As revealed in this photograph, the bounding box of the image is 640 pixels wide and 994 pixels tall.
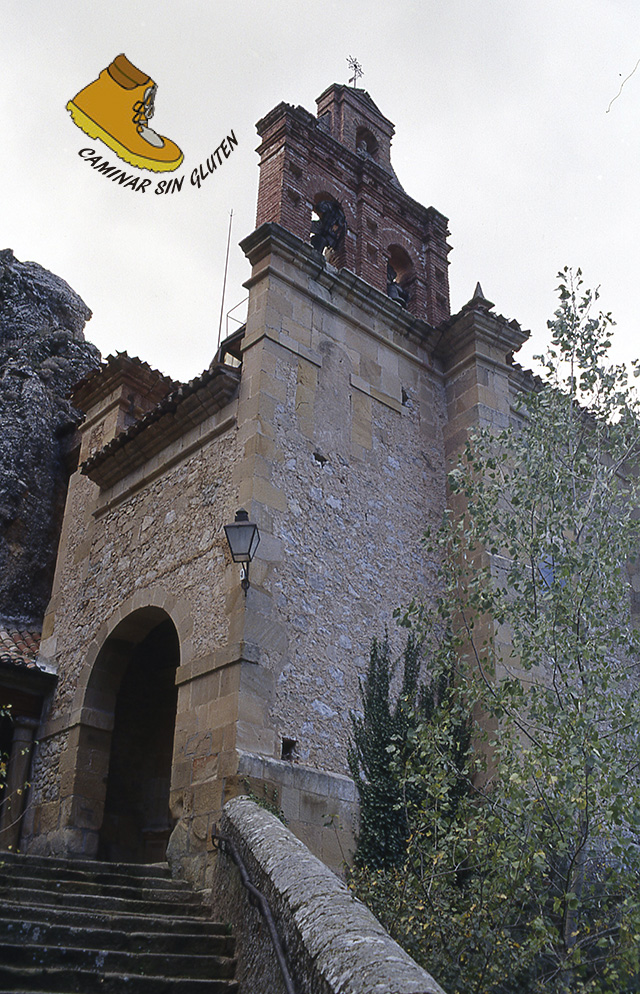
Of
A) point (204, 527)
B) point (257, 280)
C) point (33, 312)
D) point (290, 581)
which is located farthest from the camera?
point (33, 312)

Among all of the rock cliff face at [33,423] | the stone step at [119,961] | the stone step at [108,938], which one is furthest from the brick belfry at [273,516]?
the stone step at [119,961]


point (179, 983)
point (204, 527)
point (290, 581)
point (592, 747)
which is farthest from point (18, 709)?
point (592, 747)

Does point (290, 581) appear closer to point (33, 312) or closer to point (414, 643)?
point (414, 643)

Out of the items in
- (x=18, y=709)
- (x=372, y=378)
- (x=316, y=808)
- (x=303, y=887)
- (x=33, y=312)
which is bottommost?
(x=303, y=887)

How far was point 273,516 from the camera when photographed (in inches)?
347

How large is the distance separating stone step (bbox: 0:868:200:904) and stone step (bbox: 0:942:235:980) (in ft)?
3.49

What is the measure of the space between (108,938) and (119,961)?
24 centimetres

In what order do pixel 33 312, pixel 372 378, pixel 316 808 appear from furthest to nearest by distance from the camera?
pixel 33 312 → pixel 372 378 → pixel 316 808

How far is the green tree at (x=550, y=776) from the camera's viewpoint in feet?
18.8

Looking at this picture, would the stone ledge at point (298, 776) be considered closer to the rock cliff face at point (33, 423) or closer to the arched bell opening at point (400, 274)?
the rock cliff face at point (33, 423)

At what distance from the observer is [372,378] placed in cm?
1084

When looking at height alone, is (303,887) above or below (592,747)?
below

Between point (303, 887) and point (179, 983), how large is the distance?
91 centimetres

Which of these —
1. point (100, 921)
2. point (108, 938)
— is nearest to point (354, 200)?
point (100, 921)
